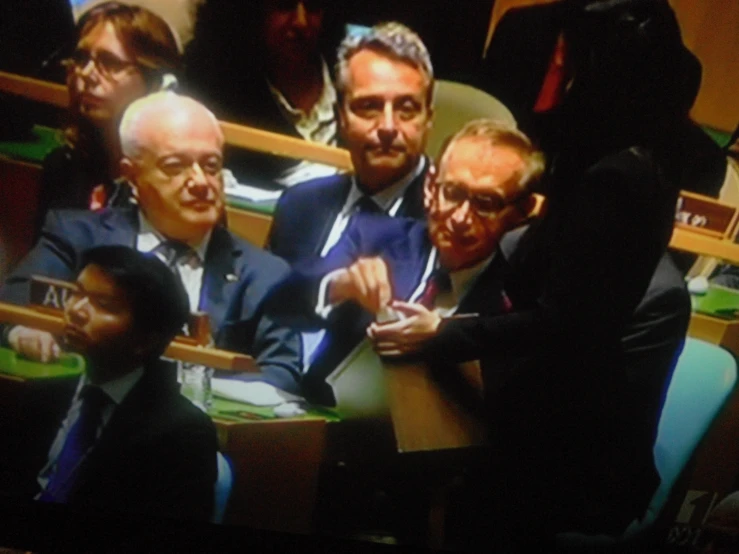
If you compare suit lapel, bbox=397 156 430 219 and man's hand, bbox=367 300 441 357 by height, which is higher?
suit lapel, bbox=397 156 430 219

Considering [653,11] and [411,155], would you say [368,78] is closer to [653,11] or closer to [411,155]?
[411,155]

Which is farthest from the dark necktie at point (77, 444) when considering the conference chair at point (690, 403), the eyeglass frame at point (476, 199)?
the conference chair at point (690, 403)

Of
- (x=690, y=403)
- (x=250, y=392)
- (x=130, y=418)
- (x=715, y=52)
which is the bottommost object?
(x=130, y=418)

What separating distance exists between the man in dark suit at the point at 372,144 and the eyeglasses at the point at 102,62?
1.31 feet

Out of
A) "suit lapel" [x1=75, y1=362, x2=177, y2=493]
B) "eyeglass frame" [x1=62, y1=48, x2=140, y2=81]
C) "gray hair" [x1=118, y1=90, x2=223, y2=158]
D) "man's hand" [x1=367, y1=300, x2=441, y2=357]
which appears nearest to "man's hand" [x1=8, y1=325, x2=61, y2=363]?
"suit lapel" [x1=75, y1=362, x2=177, y2=493]

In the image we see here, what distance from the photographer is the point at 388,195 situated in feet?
5.91

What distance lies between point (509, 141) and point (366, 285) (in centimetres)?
41

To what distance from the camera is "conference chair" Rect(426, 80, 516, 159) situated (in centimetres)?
177

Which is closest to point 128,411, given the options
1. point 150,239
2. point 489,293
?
point 150,239

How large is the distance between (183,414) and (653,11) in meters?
1.23

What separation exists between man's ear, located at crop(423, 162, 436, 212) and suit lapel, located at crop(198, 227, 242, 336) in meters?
0.38

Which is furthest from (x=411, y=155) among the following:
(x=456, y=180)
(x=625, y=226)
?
(x=625, y=226)

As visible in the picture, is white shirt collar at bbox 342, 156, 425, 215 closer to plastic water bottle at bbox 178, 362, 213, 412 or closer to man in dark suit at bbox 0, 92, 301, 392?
man in dark suit at bbox 0, 92, 301, 392

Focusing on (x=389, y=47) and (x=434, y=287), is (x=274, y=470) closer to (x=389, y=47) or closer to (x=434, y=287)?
(x=434, y=287)
